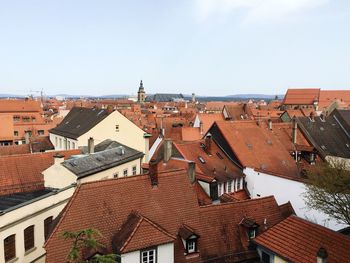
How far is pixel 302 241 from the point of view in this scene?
18.6 meters

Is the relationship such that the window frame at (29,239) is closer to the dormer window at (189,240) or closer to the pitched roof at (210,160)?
the dormer window at (189,240)

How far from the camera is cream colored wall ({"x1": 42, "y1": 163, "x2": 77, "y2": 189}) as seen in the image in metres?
27.7

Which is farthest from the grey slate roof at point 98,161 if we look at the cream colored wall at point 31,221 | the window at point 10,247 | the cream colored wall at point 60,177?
the window at point 10,247

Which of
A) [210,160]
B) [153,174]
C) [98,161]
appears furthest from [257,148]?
[153,174]

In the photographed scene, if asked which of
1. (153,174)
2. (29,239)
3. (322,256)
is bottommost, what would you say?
(29,239)

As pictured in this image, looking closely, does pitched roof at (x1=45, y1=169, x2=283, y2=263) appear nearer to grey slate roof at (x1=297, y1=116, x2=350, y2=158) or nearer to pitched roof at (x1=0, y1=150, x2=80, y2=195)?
pitched roof at (x1=0, y1=150, x2=80, y2=195)

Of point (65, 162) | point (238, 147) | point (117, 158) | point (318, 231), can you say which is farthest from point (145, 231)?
point (238, 147)

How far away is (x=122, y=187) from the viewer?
21.1m

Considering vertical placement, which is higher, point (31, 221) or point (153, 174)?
point (153, 174)

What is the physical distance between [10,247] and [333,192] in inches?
799

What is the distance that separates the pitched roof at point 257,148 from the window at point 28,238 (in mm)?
21921

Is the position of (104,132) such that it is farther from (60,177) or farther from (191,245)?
(191,245)

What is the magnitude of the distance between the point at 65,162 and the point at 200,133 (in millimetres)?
34741

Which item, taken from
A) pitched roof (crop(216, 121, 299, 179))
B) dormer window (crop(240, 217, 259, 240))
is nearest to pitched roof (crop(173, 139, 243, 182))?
pitched roof (crop(216, 121, 299, 179))
